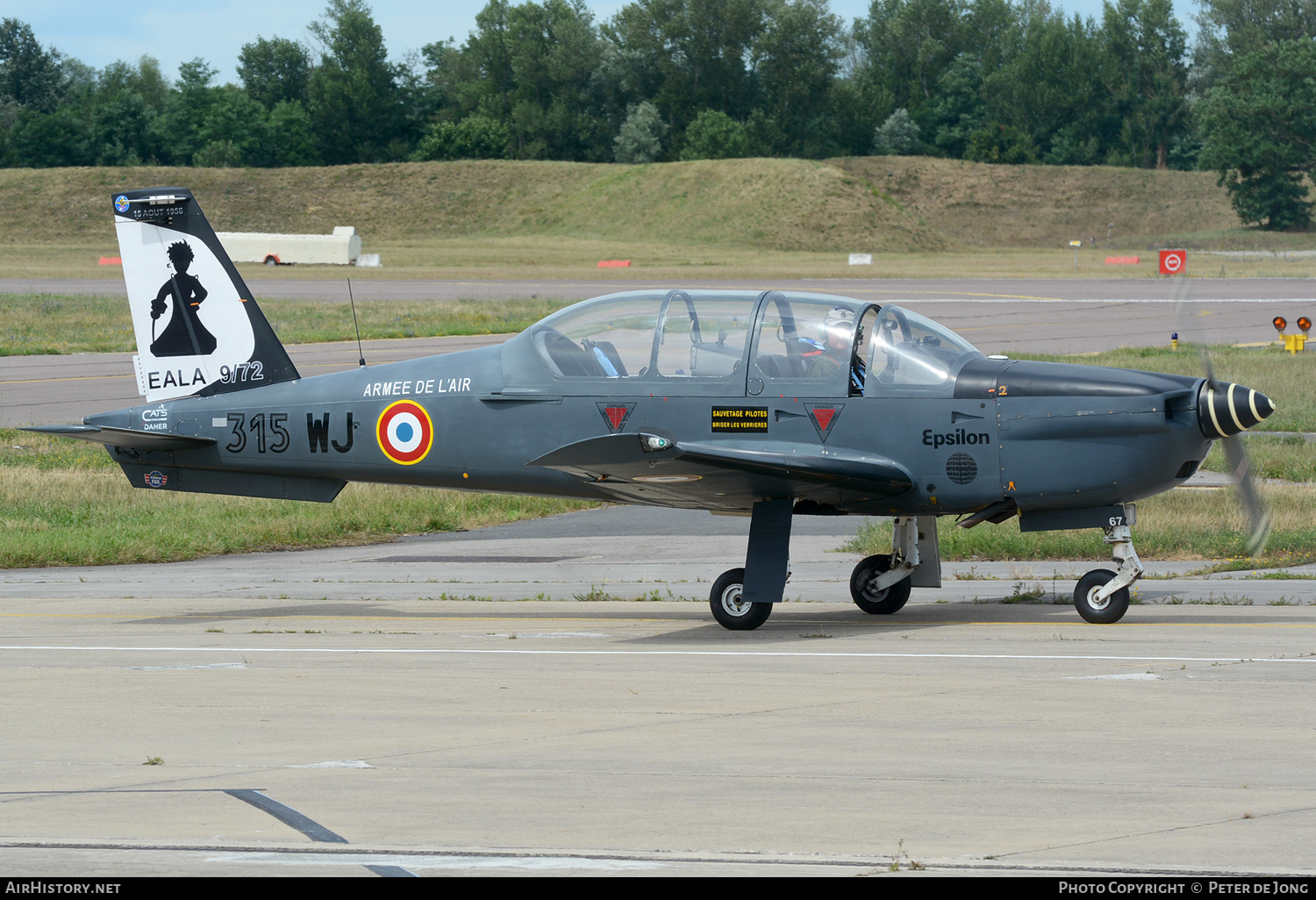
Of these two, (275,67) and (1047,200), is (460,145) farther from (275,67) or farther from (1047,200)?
(1047,200)

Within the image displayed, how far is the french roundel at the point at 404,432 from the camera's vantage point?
37.8ft

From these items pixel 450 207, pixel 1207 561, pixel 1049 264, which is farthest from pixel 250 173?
pixel 1207 561

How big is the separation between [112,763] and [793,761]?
3.31 m

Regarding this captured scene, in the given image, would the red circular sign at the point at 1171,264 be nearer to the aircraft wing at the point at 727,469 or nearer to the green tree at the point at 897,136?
the aircraft wing at the point at 727,469

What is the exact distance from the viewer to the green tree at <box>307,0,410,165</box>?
139 meters

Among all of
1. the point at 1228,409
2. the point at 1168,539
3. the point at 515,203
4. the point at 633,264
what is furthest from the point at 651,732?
the point at 515,203

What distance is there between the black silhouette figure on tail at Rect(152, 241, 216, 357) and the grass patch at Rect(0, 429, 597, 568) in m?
4.31

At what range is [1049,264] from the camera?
85.6 meters

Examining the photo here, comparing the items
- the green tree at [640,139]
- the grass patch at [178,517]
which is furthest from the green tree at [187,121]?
the grass patch at [178,517]

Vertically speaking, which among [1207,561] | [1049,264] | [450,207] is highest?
[450,207]

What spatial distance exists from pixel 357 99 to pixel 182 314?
133 metres

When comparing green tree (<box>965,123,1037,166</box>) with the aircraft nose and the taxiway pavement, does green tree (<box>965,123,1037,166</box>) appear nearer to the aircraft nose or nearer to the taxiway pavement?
the taxiway pavement

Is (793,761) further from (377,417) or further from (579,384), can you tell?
(377,417)

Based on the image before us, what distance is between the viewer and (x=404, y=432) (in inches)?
455
